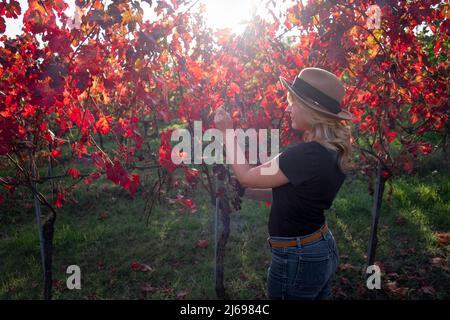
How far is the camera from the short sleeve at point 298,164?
6.29ft

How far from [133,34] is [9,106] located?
39.3 inches

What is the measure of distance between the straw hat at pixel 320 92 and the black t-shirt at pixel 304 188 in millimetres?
199

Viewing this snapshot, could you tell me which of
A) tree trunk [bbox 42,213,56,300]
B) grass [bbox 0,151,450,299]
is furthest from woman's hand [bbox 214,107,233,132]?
grass [bbox 0,151,450,299]

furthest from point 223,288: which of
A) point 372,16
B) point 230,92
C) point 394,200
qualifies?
point 394,200

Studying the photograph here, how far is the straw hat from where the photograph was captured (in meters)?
1.99

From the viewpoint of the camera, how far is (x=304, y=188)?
1.99 m

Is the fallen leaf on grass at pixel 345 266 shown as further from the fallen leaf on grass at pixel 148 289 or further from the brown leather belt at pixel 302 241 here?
the brown leather belt at pixel 302 241

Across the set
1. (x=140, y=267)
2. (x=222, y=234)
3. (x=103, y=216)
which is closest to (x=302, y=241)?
(x=222, y=234)

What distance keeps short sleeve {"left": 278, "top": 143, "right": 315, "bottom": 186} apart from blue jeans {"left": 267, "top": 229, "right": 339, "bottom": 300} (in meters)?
0.38

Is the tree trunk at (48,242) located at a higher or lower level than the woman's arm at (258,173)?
lower

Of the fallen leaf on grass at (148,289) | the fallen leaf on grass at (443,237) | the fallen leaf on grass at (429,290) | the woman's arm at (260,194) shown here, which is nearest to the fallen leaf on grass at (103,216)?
the fallen leaf on grass at (148,289)

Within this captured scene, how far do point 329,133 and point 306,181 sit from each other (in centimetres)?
29

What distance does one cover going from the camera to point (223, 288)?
349 cm

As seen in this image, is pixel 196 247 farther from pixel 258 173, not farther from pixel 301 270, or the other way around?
pixel 258 173
